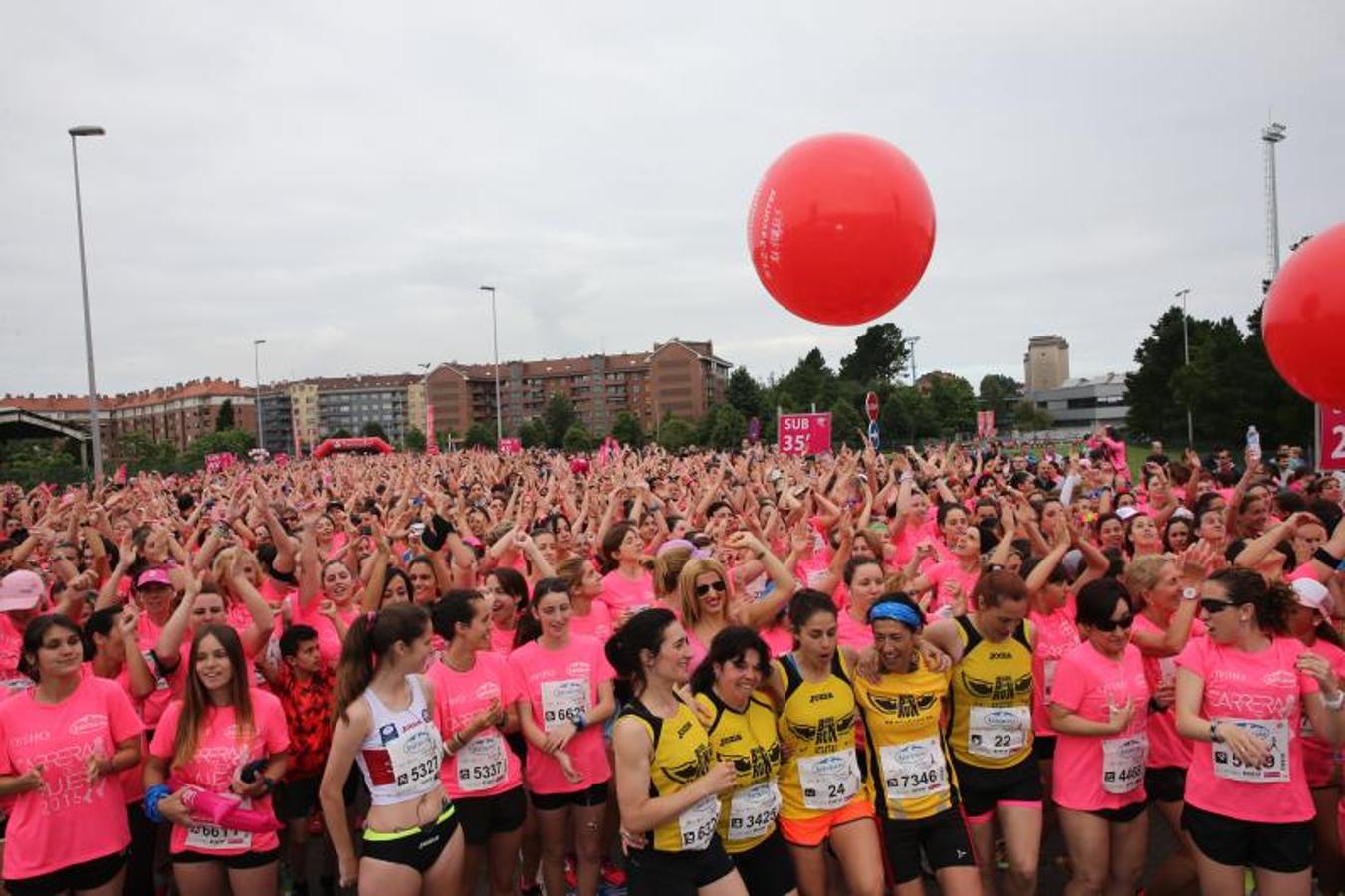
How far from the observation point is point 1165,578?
496 cm

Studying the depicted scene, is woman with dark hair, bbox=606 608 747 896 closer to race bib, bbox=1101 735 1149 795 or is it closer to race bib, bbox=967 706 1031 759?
race bib, bbox=967 706 1031 759

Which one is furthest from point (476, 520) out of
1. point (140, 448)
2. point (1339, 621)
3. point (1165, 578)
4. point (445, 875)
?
point (140, 448)

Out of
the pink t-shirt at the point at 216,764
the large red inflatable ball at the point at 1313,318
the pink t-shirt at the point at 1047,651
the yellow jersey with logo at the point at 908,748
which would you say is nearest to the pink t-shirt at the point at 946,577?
the pink t-shirt at the point at 1047,651

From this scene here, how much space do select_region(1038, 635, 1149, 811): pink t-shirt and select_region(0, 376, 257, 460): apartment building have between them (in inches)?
6256

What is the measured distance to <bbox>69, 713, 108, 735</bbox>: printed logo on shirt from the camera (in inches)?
160

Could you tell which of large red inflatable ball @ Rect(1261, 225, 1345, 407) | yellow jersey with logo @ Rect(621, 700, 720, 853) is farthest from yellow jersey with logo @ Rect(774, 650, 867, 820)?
large red inflatable ball @ Rect(1261, 225, 1345, 407)

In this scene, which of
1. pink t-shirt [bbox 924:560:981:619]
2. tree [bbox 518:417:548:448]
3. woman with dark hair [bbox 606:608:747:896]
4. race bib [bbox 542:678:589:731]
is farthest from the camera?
tree [bbox 518:417:548:448]

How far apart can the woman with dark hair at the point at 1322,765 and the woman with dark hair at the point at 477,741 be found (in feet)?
12.6

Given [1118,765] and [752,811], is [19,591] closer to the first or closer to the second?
[752,811]

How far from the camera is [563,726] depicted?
15.2 ft

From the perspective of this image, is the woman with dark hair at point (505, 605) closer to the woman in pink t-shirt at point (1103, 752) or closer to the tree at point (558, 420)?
the woman in pink t-shirt at point (1103, 752)

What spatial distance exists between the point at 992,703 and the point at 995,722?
90 millimetres

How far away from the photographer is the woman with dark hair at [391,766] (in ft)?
12.3

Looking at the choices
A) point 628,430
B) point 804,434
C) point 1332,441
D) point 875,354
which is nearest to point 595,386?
point 875,354
